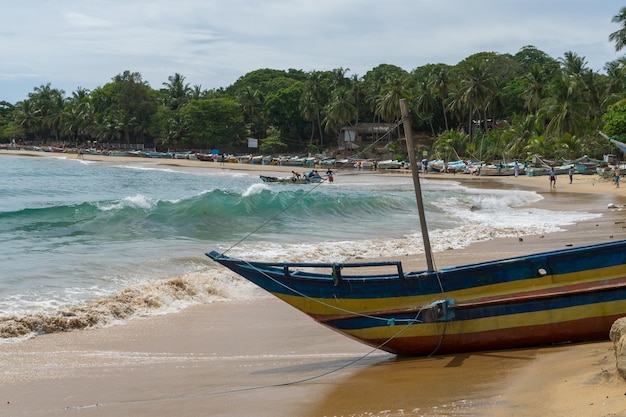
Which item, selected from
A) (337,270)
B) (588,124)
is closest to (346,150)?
(588,124)

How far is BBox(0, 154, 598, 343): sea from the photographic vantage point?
443 inches

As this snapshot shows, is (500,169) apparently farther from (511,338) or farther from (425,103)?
(511,338)

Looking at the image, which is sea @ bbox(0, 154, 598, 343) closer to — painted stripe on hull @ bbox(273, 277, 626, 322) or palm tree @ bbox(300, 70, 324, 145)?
painted stripe on hull @ bbox(273, 277, 626, 322)

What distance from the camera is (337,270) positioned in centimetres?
774

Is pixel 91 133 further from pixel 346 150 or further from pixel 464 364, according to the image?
pixel 464 364

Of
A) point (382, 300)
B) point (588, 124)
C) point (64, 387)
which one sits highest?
point (588, 124)

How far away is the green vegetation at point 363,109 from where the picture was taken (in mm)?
54188

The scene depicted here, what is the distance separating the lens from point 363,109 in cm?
8294

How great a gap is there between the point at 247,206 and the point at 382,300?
19.8 m

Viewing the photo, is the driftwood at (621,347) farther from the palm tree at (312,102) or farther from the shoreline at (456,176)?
the palm tree at (312,102)

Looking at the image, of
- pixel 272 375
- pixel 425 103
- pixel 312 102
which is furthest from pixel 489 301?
pixel 312 102

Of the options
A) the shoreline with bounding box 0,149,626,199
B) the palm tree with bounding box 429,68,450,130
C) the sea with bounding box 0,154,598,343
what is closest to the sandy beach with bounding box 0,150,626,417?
the sea with bounding box 0,154,598,343

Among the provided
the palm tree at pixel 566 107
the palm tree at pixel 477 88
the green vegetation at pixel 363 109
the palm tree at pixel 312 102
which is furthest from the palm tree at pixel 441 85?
the palm tree at pixel 566 107

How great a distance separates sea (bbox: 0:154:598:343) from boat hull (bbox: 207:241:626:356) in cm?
410
